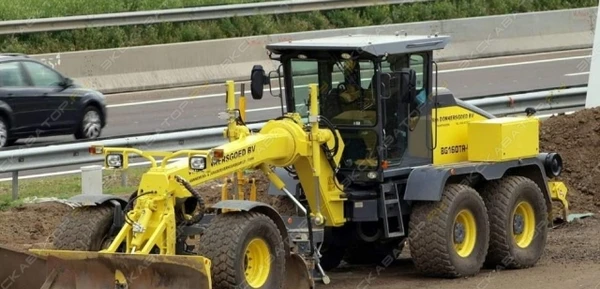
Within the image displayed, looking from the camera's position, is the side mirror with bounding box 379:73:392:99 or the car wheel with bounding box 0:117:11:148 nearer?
the side mirror with bounding box 379:73:392:99

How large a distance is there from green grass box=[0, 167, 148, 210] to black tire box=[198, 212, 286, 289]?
596 cm

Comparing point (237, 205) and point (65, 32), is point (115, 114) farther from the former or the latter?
point (237, 205)

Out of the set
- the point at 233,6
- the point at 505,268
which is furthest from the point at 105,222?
the point at 233,6

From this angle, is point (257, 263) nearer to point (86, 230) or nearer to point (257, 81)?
point (86, 230)

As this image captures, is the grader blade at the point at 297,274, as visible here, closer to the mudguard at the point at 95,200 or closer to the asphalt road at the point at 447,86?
the mudguard at the point at 95,200

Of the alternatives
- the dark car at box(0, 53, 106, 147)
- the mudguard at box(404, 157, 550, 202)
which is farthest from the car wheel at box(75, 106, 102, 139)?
the mudguard at box(404, 157, 550, 202)

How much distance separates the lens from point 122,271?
34.4ft

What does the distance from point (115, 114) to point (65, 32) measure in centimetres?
383

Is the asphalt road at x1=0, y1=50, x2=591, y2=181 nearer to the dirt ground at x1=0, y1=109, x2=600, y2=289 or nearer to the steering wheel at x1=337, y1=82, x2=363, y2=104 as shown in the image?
the dirt ground at x1=0, y1=109, x2=600, y2=289

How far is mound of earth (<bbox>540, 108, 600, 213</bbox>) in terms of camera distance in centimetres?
1705

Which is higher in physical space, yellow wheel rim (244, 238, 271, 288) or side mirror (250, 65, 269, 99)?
side mirror (250, 65, 269, 99)

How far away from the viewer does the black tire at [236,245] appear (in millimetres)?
10500

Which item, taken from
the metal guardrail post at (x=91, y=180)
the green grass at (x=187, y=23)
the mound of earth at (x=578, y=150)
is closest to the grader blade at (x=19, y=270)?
the metal guardrail post at (x=91, y=180)

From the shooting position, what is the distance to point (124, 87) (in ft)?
92.1
